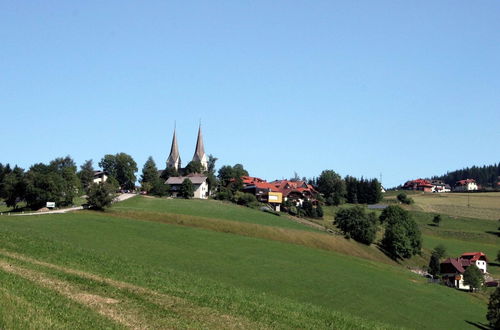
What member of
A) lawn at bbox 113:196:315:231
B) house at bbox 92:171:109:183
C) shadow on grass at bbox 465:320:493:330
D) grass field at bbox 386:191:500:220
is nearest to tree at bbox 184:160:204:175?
house at bbox 92:171:109:183

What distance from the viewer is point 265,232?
87.8 meters

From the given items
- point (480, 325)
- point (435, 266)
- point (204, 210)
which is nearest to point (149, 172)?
point (204, 210)

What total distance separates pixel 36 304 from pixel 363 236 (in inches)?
3282

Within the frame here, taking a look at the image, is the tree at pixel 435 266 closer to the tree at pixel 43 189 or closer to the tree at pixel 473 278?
the tree at pixel 473 278

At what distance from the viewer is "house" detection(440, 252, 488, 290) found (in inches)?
3615

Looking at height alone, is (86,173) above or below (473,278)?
above

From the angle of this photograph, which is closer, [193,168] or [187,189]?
[187,189]

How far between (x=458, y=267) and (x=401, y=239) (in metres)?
10.4

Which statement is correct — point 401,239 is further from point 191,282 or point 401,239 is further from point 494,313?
point 191,282

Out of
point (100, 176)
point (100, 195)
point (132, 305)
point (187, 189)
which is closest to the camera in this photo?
point (132, 305)

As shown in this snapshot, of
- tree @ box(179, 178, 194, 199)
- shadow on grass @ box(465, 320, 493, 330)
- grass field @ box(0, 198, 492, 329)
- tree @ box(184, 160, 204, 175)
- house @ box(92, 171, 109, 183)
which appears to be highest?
Result: tree @ box(184, 160, 204, 175)

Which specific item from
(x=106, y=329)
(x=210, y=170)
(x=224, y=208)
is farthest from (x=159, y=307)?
(x=210, y=170)

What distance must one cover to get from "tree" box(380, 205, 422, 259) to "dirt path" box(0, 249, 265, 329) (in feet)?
250

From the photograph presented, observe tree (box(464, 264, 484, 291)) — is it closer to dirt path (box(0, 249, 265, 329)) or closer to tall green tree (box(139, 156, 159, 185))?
dirt path (box(0, 249, 265, 329))
